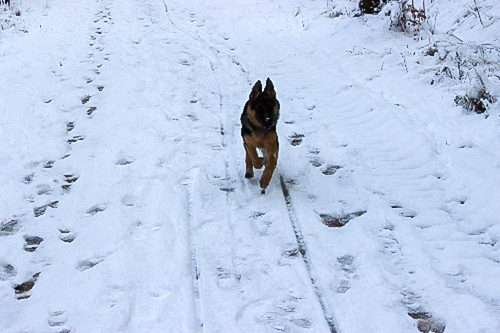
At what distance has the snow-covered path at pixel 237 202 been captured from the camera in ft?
13.1

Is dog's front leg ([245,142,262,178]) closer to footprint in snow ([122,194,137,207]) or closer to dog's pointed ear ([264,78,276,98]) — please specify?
dog's pointed ear ([264,78,276,98])

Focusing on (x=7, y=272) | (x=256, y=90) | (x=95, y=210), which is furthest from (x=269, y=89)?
(x=7, y=272)

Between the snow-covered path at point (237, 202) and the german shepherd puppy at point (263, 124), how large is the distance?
403 mm

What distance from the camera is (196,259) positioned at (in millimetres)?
4555

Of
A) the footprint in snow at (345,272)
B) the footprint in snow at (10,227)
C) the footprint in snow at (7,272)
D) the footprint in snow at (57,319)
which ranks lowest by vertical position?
the footprint in snow at (10,227)

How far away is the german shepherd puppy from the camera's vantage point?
216 inches

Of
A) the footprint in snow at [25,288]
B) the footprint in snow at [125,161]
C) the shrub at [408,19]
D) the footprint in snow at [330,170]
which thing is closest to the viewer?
the footprint in snow at [25,288]

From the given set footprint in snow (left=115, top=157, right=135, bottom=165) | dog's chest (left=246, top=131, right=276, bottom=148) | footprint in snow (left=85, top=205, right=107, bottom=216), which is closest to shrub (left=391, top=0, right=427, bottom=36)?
dog's chest (left=246, top=131, right=276, bottom=148)

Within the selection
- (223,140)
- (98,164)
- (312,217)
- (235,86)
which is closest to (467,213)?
(312,217)

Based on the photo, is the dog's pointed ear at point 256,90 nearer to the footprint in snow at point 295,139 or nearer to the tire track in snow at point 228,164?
the tire track in snow at point 228,164

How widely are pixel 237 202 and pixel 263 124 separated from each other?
3.14 feet

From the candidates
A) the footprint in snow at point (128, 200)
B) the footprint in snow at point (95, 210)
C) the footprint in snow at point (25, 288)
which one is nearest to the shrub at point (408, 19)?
the footprint in snow at point (128, 200)

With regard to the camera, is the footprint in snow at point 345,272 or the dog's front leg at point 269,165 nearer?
the footprint in snow at point 345,272

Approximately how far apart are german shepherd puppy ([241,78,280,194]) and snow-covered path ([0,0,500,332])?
403 millimetres
